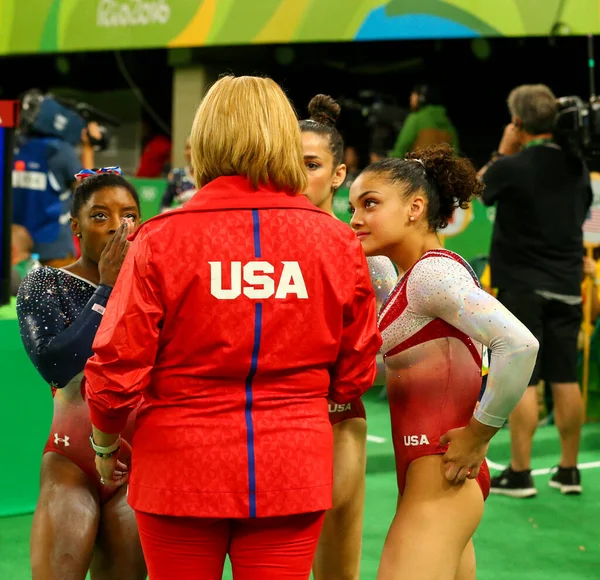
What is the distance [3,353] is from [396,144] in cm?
525

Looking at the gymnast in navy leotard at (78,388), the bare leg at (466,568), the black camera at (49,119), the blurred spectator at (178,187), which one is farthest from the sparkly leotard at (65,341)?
the black camera at (49,119)

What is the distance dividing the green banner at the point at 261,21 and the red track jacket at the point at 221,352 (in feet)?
20.4

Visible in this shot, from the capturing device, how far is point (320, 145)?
126 inches

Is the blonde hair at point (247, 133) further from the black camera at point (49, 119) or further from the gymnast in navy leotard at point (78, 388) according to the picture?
the black camera at point (49, 119)

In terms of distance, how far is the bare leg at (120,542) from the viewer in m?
2.65

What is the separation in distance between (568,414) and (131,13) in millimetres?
6694

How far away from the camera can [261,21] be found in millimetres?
9281

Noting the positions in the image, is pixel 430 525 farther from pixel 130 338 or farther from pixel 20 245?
pixel 20 245

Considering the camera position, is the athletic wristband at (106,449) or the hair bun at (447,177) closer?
the athletic wristband at (106,449)

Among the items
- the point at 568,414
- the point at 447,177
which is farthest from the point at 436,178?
the point at 568,414

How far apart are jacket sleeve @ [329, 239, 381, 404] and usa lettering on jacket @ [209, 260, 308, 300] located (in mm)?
174

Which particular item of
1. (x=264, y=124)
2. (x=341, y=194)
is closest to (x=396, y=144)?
(x=341, y=194)

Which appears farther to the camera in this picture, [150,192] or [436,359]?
[150,192]

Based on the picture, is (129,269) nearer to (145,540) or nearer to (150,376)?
(150,376)
